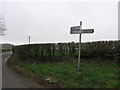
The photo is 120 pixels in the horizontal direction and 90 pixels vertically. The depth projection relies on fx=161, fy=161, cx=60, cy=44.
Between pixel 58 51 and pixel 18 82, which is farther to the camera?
pixel 58 51

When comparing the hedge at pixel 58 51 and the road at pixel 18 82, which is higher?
the hedge at pixel 58 51

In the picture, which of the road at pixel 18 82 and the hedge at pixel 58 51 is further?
the hedge at pixel 58 51

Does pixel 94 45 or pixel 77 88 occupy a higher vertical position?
pixel 94 45

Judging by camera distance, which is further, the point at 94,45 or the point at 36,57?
the point at 36,57

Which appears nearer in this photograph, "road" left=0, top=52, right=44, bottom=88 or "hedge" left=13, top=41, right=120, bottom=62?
"road" left=0, top=52, right=44, bottom=88

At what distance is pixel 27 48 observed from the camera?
14.2m

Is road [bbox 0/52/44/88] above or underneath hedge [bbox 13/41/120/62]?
underneath

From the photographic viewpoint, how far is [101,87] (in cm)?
545

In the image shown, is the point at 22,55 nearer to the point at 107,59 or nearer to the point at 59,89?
the point at 107,59

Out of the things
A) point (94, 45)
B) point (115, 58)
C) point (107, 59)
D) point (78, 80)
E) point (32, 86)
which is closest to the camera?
point (32, 86)

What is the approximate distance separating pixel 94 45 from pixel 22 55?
6436 mm

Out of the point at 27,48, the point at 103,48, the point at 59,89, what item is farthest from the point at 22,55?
the point at 59,89

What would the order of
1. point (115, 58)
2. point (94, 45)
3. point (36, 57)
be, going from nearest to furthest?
point (115, 58)
point (94, 45)
point (36, 57)

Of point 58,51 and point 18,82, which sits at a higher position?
point 58,51
